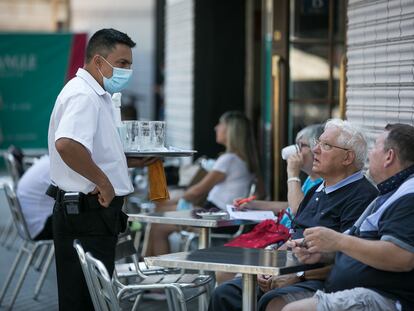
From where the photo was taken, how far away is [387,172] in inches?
153

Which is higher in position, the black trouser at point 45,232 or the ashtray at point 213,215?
the ashtray at point 213,215

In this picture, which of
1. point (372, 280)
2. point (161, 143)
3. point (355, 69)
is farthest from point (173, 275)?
point (355, 69)

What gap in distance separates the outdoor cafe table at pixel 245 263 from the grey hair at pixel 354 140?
67 cm

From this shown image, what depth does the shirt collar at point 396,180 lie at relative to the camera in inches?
151

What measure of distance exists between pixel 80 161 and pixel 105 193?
0.20 meters

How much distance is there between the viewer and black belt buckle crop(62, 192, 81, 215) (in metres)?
4.31

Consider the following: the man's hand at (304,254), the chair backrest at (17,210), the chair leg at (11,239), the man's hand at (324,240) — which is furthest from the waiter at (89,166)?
the chair leg at (11,239)

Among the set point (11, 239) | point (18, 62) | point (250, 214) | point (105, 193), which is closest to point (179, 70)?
point (11, 239)

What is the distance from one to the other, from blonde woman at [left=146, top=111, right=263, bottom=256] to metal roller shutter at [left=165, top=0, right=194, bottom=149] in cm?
283

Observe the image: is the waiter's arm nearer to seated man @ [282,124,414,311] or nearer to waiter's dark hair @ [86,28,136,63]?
waiter's dark hair @ [86,28,136,63]

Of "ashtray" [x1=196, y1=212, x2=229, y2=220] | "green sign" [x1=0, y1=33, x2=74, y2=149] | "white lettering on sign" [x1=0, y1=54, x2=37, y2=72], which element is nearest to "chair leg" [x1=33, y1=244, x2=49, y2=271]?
"ashtray" [x1=196, y1=212, x2=229, y2=220]

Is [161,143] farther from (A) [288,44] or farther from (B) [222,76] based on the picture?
(B) [222,76]

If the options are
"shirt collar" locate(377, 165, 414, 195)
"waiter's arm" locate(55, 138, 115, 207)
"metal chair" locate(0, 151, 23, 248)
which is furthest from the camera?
"metal chair" locate(0, 151, 23, 248)

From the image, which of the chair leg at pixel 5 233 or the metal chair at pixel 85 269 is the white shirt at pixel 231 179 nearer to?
the chair leg at pixel 5 233
